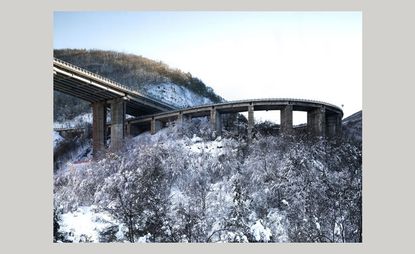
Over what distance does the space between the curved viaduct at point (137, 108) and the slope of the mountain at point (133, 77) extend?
0.40 metres

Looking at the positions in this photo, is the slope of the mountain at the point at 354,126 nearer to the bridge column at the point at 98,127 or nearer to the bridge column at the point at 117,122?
the bridge column at the point at 117,122

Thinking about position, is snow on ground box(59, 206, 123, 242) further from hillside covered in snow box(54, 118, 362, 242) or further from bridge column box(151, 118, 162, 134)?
bridge column box(151, 118, 162, 134)

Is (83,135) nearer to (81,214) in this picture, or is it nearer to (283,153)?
(81,214)

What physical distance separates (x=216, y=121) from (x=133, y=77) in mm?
4736

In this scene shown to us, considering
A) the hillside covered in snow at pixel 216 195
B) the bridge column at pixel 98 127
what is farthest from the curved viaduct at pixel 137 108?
the hillside covered in snow at pixel 216 195

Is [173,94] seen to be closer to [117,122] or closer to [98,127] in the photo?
[117,122]

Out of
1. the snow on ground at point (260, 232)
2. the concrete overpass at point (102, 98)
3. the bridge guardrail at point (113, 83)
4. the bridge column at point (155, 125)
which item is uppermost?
the bridge guardrail at point (113, 83)

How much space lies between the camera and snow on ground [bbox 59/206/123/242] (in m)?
13.2

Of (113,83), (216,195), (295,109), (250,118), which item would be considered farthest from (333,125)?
(113,83)

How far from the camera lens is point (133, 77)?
2225 centimetres

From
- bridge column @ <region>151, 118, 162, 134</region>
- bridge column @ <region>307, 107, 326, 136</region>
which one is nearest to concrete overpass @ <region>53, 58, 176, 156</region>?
bridge column @ <region>151, 118, 162, 134</region>

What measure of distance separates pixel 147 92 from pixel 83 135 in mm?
7038

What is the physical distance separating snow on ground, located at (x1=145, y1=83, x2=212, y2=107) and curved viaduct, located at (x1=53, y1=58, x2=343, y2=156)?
65 centimetres

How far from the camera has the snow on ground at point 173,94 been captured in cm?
2502
